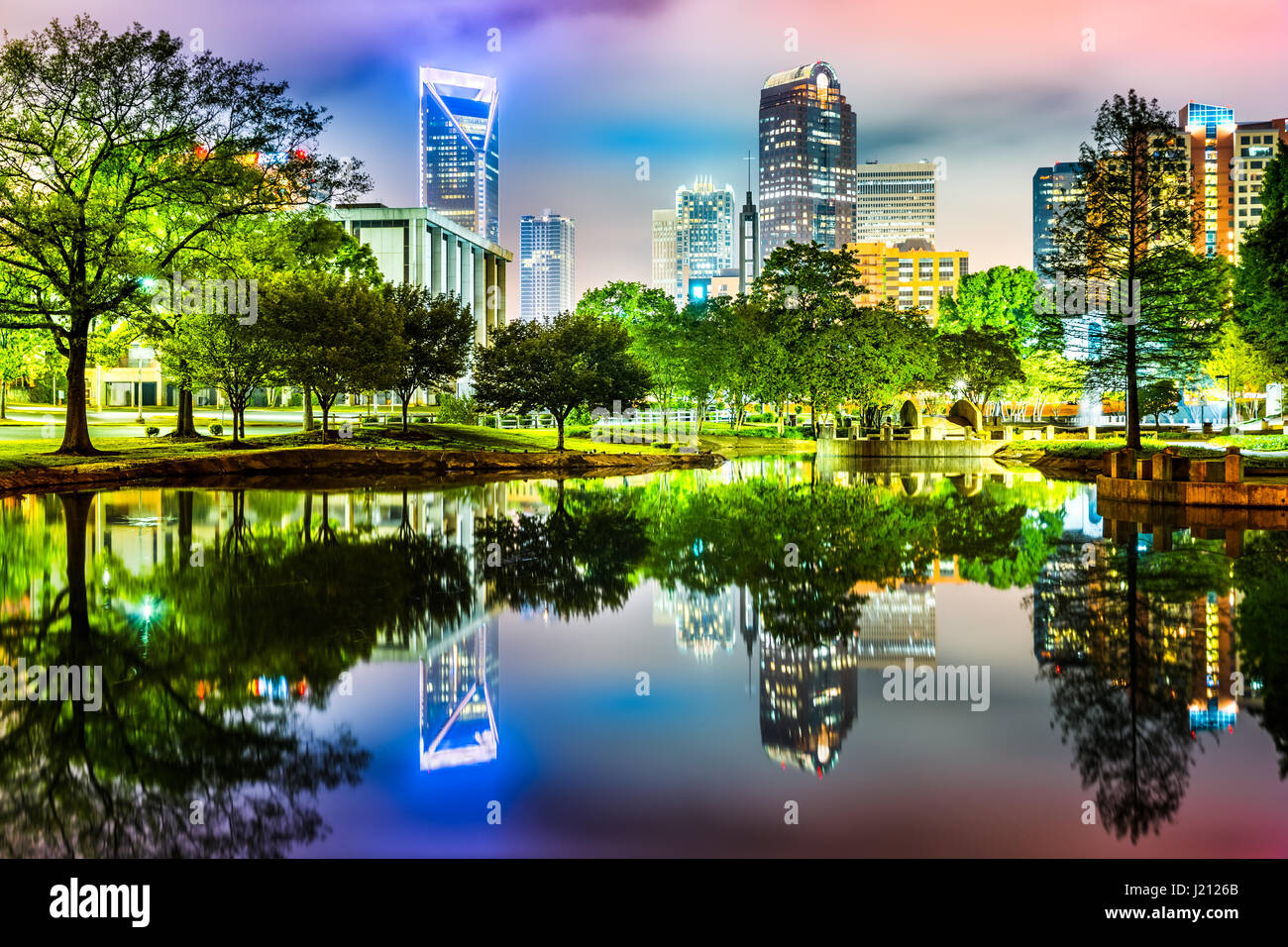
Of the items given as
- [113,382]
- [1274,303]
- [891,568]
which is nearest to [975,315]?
[1274,303]

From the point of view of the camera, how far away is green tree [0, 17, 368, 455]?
31.7 meters

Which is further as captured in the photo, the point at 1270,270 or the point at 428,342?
the point at 428,342

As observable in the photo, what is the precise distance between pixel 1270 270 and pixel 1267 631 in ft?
124

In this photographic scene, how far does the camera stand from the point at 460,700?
7449mm

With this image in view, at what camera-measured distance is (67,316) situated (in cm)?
3653

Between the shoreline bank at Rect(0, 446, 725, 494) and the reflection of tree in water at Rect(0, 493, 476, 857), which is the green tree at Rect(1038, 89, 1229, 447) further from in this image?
the reflection of tree in water at Rect(0, 493, 476, 857)

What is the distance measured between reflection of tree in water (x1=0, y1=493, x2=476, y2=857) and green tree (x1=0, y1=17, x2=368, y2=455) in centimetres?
2364

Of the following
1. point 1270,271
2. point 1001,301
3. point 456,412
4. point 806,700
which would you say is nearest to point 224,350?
point 456,412

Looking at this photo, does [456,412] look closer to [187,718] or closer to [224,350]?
[224,350]

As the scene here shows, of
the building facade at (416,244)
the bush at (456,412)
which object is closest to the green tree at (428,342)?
the bush at (456,412)

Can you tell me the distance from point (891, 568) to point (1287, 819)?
8.49 meters

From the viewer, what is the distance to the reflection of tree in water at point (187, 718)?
516 centimetres

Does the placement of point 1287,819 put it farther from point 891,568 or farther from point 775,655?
point 891,568

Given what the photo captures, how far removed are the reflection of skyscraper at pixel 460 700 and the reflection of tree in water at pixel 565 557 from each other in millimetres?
2121
